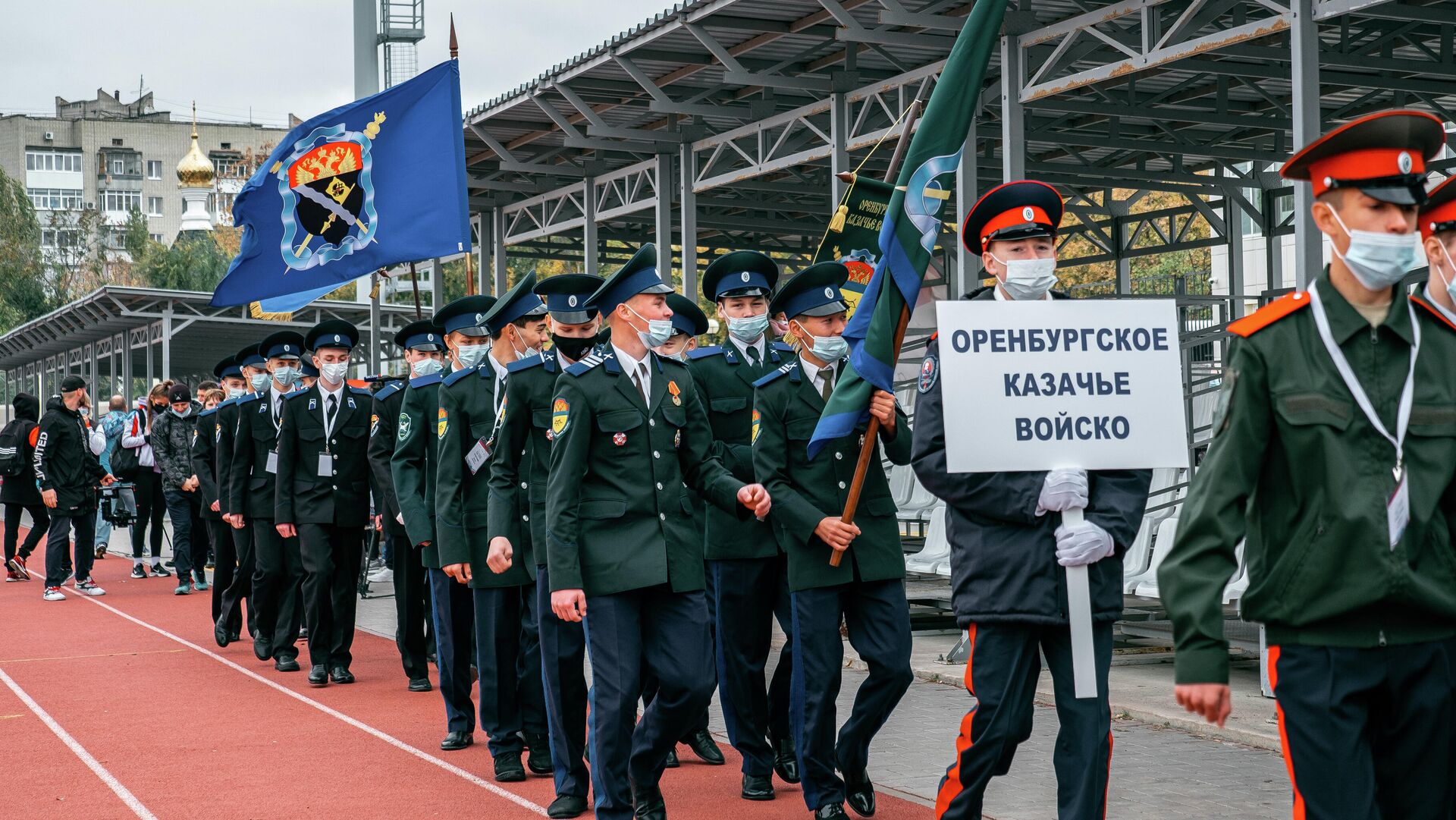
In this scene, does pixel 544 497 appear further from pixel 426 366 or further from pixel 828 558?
pixel 426 366

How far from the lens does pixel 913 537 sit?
1939 centimetres

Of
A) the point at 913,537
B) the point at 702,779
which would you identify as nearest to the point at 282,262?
the point at 702,779

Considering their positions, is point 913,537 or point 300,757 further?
point 913,537

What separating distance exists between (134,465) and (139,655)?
6799 mm

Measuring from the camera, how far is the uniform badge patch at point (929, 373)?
4.99m

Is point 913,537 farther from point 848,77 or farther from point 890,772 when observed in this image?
point 890,772

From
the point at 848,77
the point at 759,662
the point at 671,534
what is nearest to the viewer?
the point at 671,534

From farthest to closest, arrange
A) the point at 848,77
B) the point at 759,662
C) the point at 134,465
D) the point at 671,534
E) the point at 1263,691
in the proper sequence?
the point at 134,465, the point at 848,77, the point at 1263,691, the point at 759,662, the point at 671,534

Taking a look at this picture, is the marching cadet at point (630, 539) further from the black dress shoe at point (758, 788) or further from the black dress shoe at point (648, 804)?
the black dress shoe at point (758, 788)

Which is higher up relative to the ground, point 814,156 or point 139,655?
point 814,156

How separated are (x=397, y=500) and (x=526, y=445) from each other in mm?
2381

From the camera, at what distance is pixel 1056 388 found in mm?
4836

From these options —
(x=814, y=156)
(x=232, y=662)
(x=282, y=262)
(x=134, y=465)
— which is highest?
(x=814, y=156)

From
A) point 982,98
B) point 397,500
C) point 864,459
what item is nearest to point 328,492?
point 397,500
